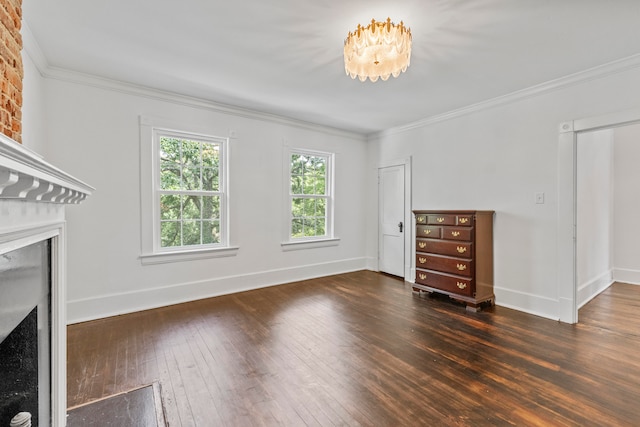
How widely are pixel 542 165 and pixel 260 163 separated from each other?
11.2 ft

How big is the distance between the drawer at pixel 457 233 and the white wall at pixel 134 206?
203 cm

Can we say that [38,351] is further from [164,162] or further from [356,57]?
[164,162]

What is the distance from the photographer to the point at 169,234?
3521 mm

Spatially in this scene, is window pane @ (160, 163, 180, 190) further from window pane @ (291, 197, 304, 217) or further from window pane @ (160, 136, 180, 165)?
window pane @ (291, 197, 304, 217)

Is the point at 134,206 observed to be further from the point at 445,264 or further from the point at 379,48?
the point at 445,264

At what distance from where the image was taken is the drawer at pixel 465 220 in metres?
3.37

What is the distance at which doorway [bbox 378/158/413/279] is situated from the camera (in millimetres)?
4637

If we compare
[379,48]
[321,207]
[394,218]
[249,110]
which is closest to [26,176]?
[379,48]

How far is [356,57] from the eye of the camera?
2023 mm

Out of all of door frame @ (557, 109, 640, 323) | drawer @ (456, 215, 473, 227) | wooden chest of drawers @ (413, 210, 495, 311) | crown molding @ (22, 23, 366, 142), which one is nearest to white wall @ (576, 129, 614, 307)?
door frame @ (557, 109, 640, 323)

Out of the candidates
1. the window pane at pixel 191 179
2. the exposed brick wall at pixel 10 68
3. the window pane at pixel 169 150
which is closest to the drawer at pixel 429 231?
the window pane at pixel 191 179

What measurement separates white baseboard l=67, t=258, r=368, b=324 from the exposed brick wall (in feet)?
7.36

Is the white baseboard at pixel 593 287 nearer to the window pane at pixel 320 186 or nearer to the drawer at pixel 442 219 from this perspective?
the drawer at pixel 442 219

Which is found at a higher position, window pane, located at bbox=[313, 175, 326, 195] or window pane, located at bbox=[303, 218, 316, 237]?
window pane, located at bbox=[313, 175, 326, 195]
